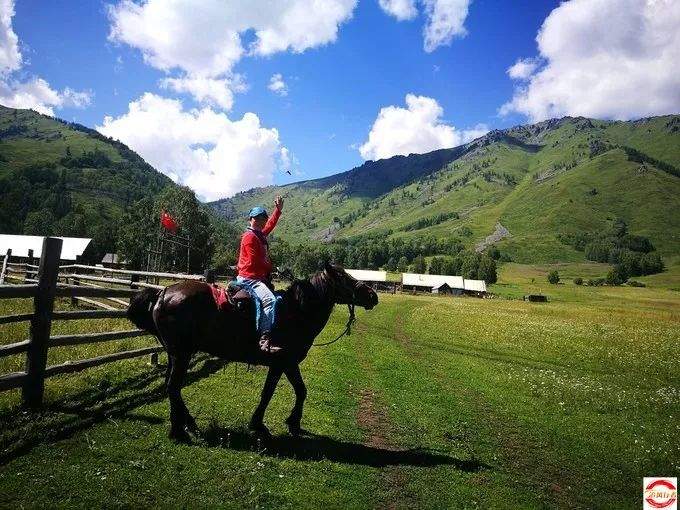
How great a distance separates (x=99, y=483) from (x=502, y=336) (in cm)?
3153

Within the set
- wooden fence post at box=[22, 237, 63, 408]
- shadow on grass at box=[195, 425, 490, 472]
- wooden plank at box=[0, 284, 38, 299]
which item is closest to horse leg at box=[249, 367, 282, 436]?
shadow on grass at box=[195, 425, 490, 472]

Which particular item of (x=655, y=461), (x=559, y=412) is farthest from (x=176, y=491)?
(x=559, y=412)

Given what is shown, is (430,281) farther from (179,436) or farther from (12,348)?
(12,348)

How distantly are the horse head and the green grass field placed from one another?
3.30 metres

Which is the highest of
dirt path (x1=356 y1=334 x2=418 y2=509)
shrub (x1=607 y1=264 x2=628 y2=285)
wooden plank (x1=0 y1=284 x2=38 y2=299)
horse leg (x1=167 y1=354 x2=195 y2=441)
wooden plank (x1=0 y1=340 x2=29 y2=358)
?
shrub (x1=607 y1=264 x2=628 y2=285)

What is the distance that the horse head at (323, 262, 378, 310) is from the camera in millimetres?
9938

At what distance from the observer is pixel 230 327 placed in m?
9.16

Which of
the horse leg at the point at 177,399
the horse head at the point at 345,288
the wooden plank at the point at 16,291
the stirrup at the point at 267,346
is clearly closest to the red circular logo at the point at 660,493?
the horse head at the point at 345,288

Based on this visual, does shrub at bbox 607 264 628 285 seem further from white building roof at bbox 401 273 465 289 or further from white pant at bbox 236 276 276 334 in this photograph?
white pant at bbox 236 276 276 334

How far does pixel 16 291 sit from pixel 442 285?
149 metres

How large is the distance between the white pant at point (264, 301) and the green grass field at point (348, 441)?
248 cm

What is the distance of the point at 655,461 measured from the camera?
1052 centimetres

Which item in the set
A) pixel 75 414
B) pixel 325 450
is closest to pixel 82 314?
pixel 75 414

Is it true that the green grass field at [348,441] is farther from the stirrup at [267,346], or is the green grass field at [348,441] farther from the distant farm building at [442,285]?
the distant farm building at [442,285]
